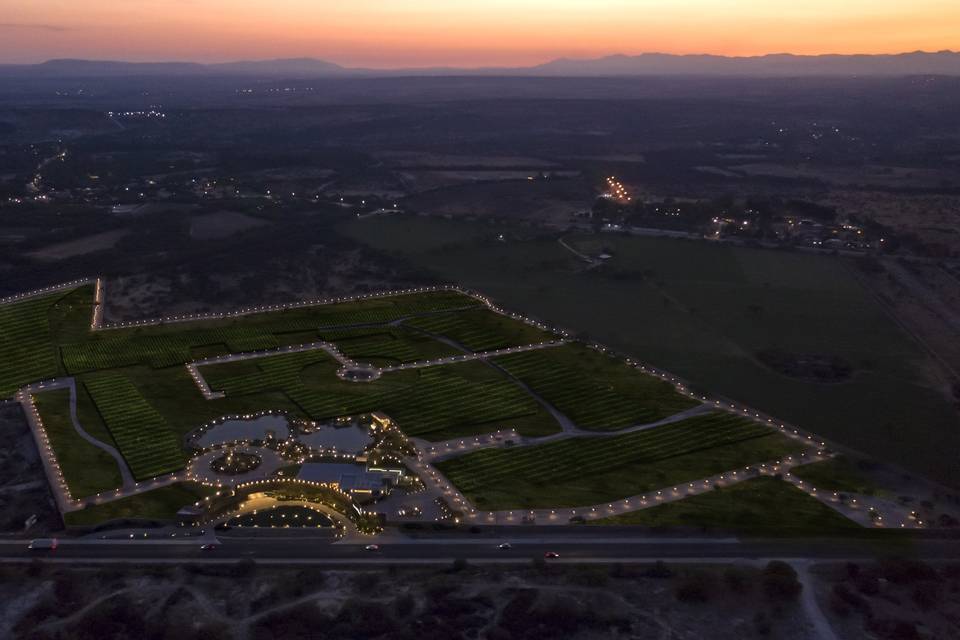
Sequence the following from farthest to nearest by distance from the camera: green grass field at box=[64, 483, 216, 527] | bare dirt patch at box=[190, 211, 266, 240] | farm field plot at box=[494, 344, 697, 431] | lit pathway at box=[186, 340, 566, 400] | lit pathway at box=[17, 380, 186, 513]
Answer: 1. bare dirt patch at box=[190, 211, 266, 240]
2. lit pathway at box=[186, 340, 566, 400]
3. farm field plot at box=[494, 344, 697, 431]
4. lit pathway at box=[17, 380, 186, 513]
5. green grass field at box=[64, 483, 216, 527]

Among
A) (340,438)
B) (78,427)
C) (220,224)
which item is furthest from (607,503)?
(220,224)

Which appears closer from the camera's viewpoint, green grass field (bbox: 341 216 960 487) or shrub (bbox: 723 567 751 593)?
shrub (bbox: 723 567 751 593)

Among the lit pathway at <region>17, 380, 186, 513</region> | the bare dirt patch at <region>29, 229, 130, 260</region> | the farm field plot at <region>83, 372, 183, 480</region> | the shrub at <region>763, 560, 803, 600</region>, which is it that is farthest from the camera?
the bare dirt patch at <region>29, 229, 130, 260</region>

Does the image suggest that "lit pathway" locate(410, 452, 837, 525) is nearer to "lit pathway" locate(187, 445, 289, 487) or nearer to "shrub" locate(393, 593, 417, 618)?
"shrub" locate(393, 593, 417, 618)

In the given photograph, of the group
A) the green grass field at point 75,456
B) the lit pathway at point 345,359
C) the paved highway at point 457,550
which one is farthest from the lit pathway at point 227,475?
the lit pathway at point 345,359

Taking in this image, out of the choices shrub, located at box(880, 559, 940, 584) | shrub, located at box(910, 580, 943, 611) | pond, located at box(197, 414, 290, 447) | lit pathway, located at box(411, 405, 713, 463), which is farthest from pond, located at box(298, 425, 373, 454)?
shrub, located at box(910, 580, 943, 611)

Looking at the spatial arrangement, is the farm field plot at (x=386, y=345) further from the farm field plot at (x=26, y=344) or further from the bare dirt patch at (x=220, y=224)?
the bare dirt patch at (x=220, y=224)

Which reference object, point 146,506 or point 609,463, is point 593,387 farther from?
point 146,506
